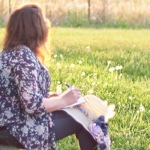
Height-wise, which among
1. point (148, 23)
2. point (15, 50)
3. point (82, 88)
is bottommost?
point (148, 23)

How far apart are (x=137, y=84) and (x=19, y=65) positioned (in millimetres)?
3225

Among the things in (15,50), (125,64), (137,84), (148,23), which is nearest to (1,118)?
(15,50)

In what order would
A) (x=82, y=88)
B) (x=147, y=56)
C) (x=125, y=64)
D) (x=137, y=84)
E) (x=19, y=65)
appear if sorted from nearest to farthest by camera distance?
(x=19, y=65), (x=82, y=88), (x=137, y=84), (x=125, y=64), (x=147, y=56)

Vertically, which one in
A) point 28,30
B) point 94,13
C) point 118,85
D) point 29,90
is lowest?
point 94,13

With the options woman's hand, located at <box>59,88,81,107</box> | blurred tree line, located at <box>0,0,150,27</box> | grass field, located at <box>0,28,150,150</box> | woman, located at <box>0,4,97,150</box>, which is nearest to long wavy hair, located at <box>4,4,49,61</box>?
woman, located at <box>0,4,97,150</box>

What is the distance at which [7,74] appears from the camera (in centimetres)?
430

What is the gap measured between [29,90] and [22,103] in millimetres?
121

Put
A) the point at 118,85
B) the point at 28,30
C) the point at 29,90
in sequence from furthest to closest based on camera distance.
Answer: the point at 118,85 → the point at 28,30 → the point at 29,90

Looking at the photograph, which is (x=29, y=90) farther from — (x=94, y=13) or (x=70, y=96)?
(x=94, y=13)

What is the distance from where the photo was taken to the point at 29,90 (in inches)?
165

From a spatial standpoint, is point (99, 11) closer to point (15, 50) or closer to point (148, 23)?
point (148, 23)

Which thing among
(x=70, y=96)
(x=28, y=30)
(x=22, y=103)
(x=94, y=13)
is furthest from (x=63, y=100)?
(x=94, y=13)

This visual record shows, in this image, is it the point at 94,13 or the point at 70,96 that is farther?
the point at 94,13

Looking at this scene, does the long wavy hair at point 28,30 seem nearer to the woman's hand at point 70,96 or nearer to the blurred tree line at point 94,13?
the woman's hand at point 70,96
